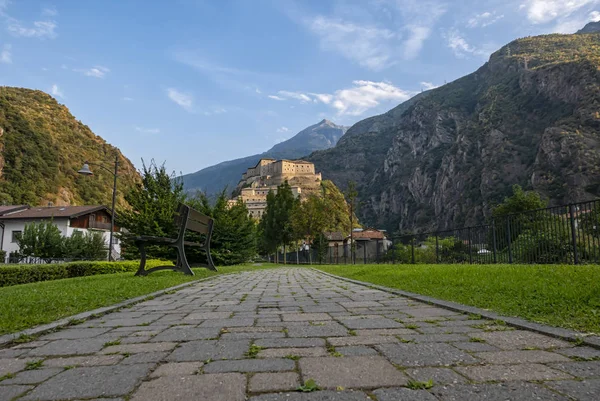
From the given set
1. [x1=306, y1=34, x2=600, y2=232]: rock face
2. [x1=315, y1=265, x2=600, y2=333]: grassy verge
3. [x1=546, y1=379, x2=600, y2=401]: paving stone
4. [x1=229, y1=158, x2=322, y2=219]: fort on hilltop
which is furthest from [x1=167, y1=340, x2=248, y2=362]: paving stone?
[x1=229, y1=158, x2=322, y2=219]: fort on hilltop

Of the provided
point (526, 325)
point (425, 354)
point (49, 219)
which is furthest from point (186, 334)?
point (49, 219)

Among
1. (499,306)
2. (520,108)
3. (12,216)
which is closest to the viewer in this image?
(499,306)

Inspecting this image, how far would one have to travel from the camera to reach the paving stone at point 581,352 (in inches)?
91.0

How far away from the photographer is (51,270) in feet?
44.5

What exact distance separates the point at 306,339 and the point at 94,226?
4282cm

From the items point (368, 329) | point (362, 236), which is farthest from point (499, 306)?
point (362, 236)

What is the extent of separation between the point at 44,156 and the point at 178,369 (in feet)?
266

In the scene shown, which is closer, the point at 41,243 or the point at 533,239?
the point at 533,239

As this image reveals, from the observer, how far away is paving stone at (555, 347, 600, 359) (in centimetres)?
231

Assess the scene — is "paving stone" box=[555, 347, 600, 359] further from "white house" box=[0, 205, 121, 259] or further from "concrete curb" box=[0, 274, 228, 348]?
"white house" box=[0, 205, 121, 259]

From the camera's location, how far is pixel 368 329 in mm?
3316

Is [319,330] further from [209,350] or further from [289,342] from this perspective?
[209,350]

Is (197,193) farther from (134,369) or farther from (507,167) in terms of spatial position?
(507,167)

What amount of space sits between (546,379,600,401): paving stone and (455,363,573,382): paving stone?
80mm
